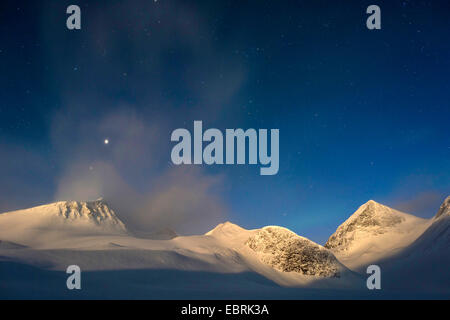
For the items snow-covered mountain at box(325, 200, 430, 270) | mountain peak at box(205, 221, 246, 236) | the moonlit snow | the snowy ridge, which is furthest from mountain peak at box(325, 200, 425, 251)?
the snowy ridge

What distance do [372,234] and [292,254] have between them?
3652 inches

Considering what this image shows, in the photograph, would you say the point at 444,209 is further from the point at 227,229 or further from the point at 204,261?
the point at 204,261

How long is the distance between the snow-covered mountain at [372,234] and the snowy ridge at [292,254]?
45342mm

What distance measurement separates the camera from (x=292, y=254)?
5700cm

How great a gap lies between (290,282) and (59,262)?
3776 cm

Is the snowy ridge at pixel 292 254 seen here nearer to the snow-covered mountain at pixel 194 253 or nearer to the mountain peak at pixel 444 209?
the snow-covered mountain at pixel 194 253

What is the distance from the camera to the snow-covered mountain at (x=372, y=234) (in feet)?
349

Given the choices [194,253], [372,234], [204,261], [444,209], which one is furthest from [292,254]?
[372,234]

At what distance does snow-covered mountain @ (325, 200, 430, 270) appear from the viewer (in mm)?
106438

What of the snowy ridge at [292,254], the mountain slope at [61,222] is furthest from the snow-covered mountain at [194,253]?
the mountain slope at [61,222]

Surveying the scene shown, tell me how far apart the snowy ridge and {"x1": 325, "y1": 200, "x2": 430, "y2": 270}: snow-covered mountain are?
45342mm

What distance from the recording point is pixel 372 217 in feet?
464
